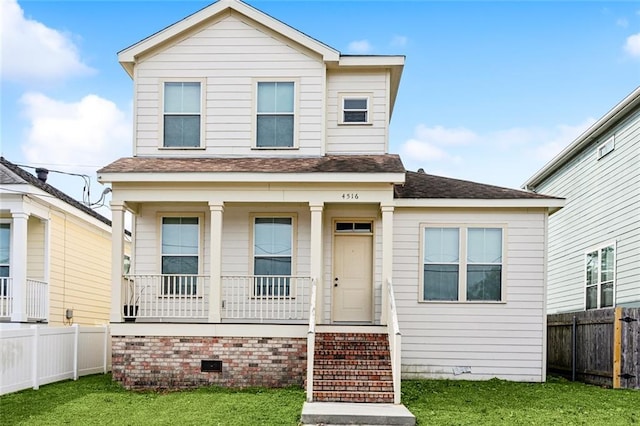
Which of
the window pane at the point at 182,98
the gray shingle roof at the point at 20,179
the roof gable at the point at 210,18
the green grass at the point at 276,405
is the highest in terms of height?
the roof gable at the point at 210,18

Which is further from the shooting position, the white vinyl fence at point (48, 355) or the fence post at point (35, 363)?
the fence post at point (35, 363)

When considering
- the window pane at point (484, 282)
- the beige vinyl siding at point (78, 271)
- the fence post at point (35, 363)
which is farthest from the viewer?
the beige vinyl siding at point (78, 271)

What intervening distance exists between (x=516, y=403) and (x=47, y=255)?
11357mm

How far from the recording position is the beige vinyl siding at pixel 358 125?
15211 millimetres

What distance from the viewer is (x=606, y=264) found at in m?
17.2

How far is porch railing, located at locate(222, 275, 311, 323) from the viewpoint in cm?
1441

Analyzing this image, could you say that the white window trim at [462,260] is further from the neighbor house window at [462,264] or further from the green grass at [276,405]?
the green grass at [276,405]

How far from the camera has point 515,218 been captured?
14.8 meters

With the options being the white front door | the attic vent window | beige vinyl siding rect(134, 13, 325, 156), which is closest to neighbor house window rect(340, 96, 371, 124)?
beige vinyl siding rect(134, 13, 325, 156)

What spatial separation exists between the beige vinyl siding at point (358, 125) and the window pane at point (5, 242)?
301 inches

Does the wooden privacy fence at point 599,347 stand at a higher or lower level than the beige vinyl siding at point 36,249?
lower

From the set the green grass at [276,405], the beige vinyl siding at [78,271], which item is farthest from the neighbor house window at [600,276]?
the beige vinyl siding at [78,271]

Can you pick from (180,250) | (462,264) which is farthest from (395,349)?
(180,250)

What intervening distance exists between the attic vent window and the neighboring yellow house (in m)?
13.2
